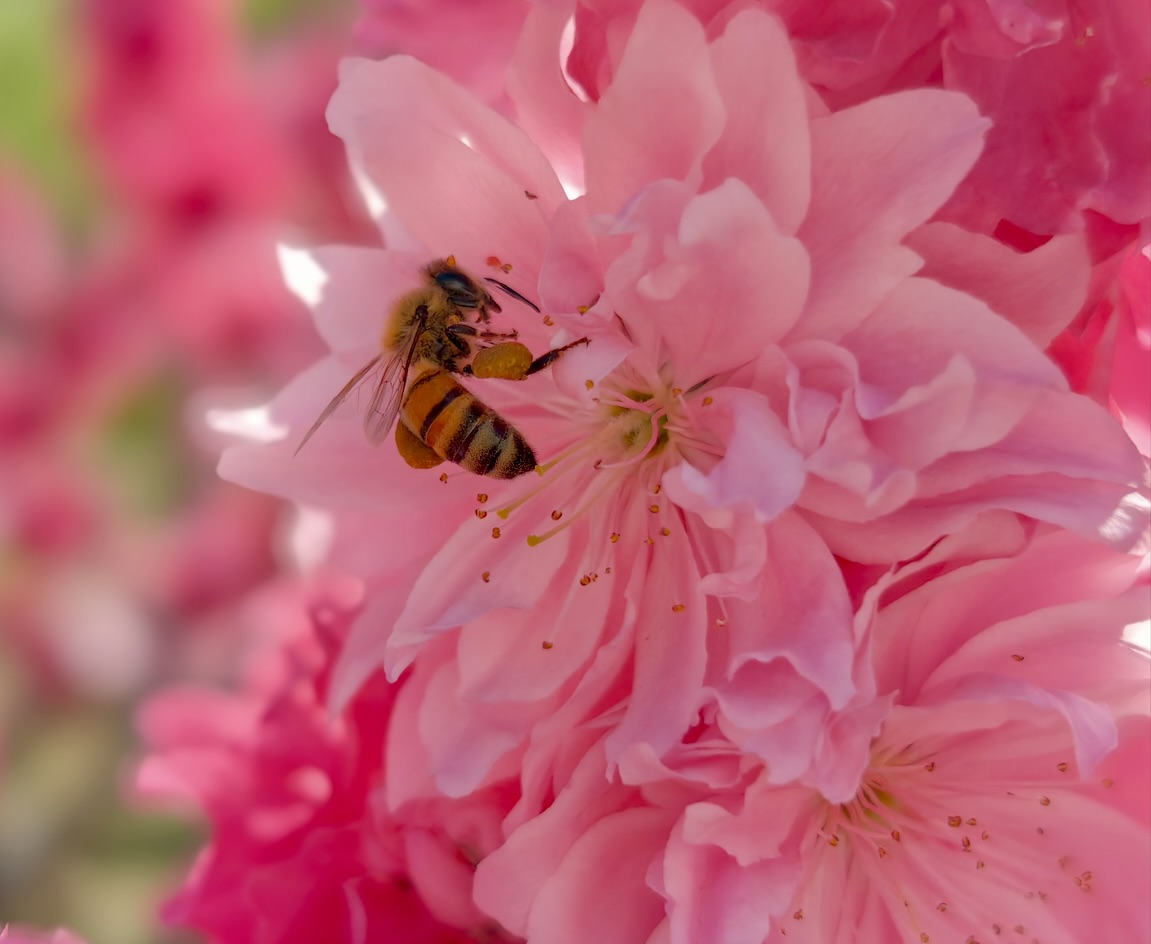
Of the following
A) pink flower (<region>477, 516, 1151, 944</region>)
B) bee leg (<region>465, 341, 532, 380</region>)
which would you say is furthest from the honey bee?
pink flower (<region>477, 516, 1151, 944</region>)

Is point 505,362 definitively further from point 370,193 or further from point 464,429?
point 370,193

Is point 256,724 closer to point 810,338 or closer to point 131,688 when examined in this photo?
point 131,688

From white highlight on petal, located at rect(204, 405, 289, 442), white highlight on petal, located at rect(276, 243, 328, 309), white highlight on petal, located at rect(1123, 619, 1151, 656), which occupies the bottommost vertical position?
white highlight on petal, located at rect(1123, 619, 1151, 656)

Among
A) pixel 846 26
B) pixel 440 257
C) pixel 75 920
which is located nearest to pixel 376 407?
pixel 440 257

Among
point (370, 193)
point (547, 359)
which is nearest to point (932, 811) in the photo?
point (547, 359)

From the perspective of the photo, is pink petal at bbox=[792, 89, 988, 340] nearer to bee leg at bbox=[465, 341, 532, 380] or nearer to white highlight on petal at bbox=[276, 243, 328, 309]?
bee leg at bbox=[465, 341, 532, 380]

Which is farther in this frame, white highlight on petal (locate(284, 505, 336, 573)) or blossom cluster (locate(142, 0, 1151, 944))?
white highlight on petal (locate(284, 505, 336, 573))
